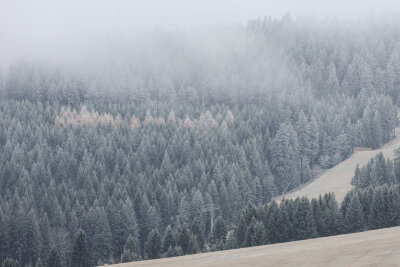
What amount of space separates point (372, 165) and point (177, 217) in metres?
37.7

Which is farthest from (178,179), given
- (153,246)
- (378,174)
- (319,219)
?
(319,219)

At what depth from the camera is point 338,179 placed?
143500mm

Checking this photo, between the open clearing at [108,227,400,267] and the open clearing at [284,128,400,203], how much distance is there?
64.0 meters

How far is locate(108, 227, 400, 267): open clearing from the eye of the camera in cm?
→ 5344

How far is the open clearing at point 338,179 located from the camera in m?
137

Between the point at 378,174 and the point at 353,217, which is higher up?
the point at 378,174

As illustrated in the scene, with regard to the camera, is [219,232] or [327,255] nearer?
[327,255]

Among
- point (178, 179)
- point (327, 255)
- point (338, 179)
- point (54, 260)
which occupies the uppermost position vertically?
point (327, 255)

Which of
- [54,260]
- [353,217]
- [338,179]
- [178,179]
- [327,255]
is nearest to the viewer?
[327,255]

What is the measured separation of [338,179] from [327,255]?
88.0 m

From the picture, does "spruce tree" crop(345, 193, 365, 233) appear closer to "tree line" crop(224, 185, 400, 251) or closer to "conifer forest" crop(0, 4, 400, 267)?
"tree line" crop(224, 185, 400, 251)

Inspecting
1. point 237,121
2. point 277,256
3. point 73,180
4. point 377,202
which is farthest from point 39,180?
point 277,256

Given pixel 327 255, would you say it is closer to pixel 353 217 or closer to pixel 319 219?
pixel 353 217

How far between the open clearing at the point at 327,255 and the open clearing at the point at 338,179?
63983 mm
